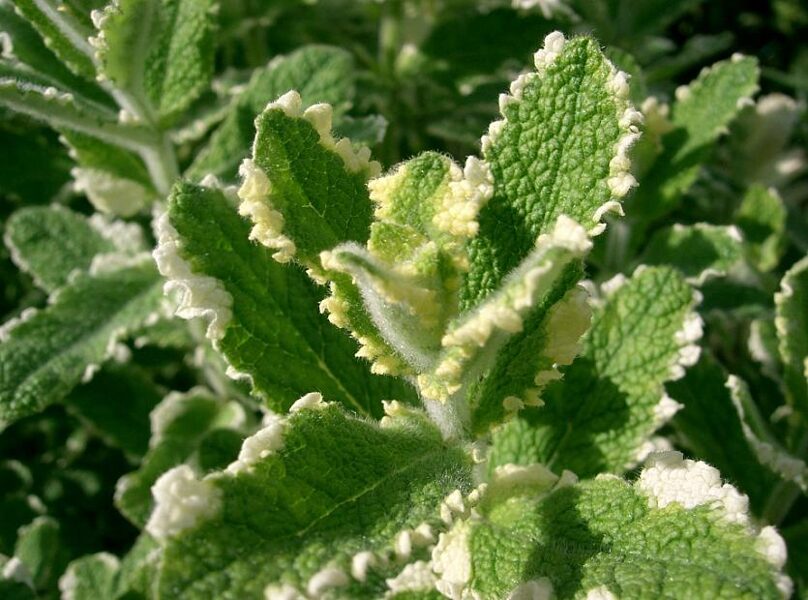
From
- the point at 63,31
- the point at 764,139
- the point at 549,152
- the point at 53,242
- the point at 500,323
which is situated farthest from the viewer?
the point at 764,139

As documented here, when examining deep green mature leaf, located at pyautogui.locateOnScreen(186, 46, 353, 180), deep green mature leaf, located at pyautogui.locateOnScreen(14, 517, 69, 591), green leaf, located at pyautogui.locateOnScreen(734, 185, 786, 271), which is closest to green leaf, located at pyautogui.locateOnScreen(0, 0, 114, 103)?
deep green mature leaf, located at pyautogui.locateOnScreen(186, 46, 353, 180)

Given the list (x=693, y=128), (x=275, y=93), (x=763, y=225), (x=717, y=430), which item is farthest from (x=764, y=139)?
(x=275, y=93)

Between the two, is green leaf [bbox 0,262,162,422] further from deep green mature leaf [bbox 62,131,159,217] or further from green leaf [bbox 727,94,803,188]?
green leaf [bbox 727,94,803,188]

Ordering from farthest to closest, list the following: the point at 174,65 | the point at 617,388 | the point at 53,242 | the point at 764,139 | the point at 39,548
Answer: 1. the point at 764,139
2. the point at 53,242
3. the point at 39,548
4. the point at 174,65
5. the point at 617,388

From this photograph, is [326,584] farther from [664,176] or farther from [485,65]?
[485,65]

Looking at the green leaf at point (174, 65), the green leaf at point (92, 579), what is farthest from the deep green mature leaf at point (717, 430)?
the green leaf at point (92, 579)

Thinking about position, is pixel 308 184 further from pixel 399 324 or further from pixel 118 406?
pixel 118 406

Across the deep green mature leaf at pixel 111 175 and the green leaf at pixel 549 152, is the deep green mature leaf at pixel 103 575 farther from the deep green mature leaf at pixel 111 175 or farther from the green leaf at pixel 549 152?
the green leaf at pixel 549 152
